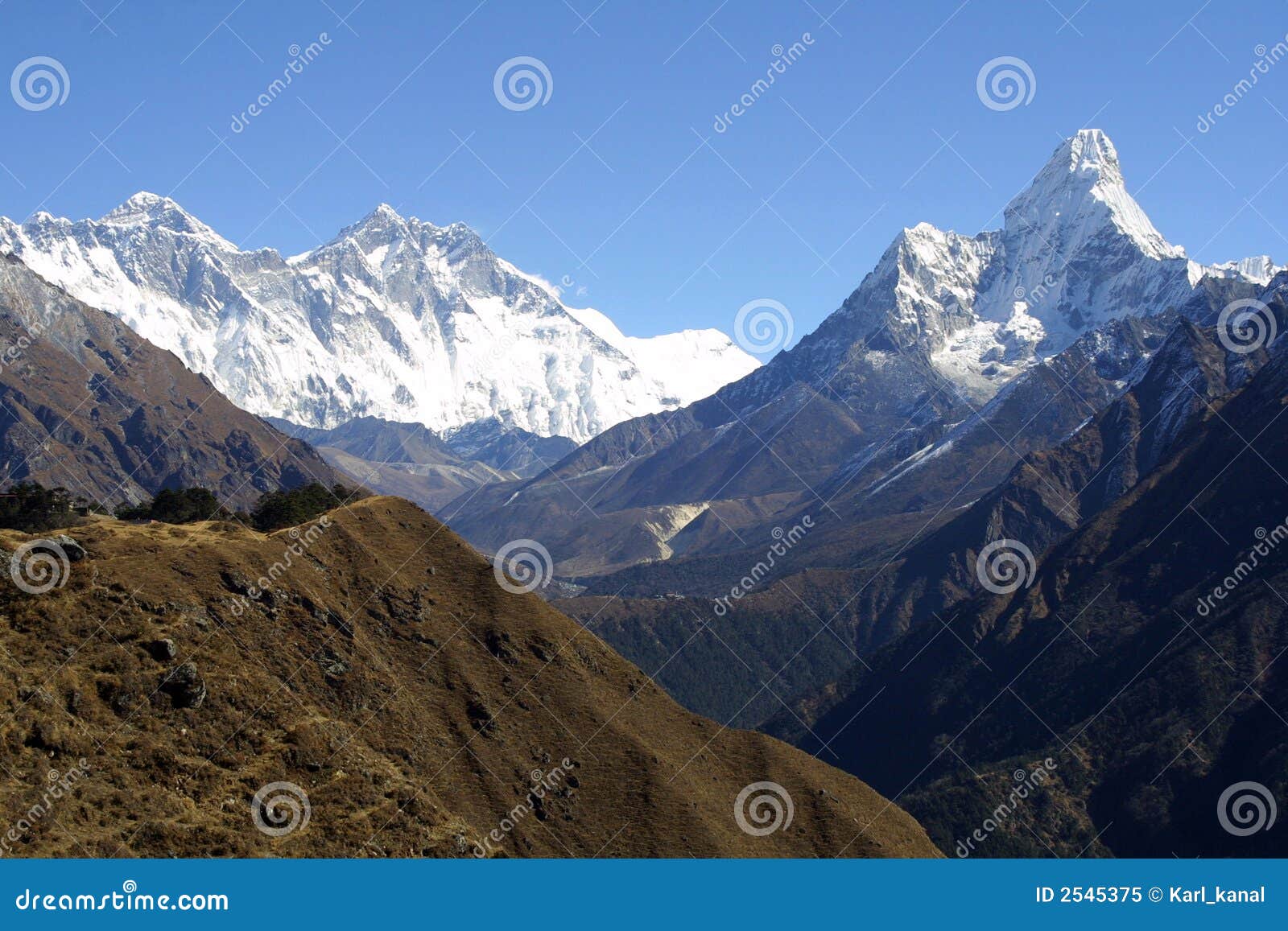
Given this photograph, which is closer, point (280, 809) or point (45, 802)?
point (45, 802)

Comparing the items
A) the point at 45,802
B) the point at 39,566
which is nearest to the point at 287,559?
the point at 39,566

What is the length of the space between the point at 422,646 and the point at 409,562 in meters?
15.3

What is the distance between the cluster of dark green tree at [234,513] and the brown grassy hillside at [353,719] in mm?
16518

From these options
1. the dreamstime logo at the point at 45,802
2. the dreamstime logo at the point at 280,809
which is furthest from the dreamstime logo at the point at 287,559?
the dreamstime logo at the point at 45,802

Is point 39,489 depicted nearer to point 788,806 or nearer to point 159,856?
point 159,856

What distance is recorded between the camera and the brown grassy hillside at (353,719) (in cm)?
10456

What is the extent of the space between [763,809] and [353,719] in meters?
44.8

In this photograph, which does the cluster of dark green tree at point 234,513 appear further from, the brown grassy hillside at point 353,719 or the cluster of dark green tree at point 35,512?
the brown grassy hillside at point 353,719

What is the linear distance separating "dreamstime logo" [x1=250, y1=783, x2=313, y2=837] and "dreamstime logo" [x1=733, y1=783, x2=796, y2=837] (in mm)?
51478

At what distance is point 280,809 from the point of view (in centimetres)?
10738

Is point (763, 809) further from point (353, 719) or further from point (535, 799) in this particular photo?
point (353, 719)

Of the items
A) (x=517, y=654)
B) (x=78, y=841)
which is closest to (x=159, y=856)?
(x=78, y=841)

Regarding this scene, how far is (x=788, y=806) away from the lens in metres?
147

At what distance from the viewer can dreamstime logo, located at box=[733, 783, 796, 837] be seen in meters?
145
